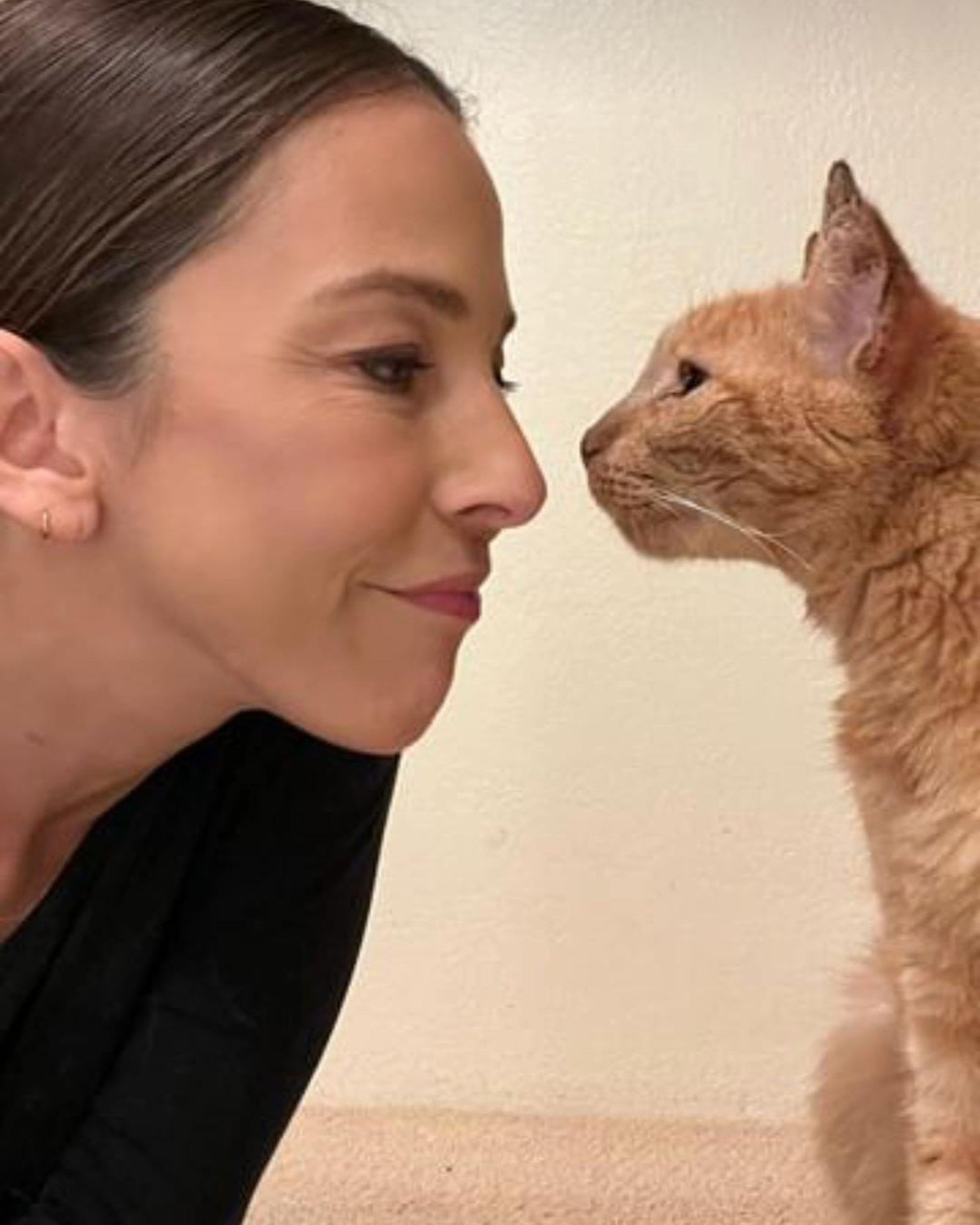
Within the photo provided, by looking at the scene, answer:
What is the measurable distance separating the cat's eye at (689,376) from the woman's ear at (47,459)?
0.42m

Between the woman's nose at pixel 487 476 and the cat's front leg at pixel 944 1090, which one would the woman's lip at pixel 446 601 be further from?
the cat's front leg at pixel 944 1090

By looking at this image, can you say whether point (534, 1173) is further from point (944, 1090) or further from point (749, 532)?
point (749, 532)

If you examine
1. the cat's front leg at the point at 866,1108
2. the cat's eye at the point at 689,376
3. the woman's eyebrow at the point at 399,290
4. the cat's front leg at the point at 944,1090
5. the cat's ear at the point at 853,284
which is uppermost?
the woman's eyebrow at the point at 399,290

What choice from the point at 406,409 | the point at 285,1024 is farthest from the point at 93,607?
the point at 285,1024

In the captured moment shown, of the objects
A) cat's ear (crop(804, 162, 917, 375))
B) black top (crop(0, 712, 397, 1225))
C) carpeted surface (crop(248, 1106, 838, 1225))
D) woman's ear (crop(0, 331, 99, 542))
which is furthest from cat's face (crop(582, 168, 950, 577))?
carpeted surface (crop(248, 1106, 838, 1225))

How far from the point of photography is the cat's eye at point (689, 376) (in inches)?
39.7

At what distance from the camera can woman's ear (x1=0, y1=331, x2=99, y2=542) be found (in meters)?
0.70

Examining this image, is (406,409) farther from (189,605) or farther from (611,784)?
(611,784)

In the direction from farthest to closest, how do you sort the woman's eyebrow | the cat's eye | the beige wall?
1. the beige wall
2. the cat's eye
3. the woman's eyebrow

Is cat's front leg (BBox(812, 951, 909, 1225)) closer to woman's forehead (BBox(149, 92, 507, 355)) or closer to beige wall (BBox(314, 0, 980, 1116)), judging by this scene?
beige wall (BBox(314, 0, 980, 1116))

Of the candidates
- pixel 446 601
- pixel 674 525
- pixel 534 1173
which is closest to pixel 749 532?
pixel 674 525

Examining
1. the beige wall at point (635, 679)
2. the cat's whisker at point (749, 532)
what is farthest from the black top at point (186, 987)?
the beige wall at point (635, 679)

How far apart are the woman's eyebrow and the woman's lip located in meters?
0.12

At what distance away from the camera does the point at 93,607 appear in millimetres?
769
